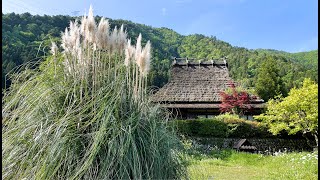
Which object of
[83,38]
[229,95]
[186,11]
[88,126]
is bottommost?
[229,95]

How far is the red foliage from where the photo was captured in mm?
14711

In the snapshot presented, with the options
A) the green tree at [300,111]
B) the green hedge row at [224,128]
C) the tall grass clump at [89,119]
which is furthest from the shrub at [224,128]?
the tall grass clump at [89,119]

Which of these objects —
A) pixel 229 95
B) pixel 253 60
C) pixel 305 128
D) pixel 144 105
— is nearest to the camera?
pixel 144 105

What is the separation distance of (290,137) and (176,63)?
793cm

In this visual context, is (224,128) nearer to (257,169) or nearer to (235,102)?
(235,102)

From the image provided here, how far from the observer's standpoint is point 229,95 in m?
15.0

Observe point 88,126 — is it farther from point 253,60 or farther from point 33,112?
point 253,60

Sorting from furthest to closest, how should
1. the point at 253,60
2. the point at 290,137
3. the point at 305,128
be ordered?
the point at 253,60, the point at 290,137, the point at 305,128

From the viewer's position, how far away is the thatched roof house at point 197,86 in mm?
16125

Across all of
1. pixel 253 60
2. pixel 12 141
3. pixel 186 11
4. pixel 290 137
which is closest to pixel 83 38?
pixel 12 141

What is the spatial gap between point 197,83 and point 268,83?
27.4 feet

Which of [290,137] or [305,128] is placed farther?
[290,137]

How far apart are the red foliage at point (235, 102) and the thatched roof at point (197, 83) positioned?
1.02 metres

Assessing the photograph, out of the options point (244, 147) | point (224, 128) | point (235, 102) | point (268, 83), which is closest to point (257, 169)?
point (244, 147)
